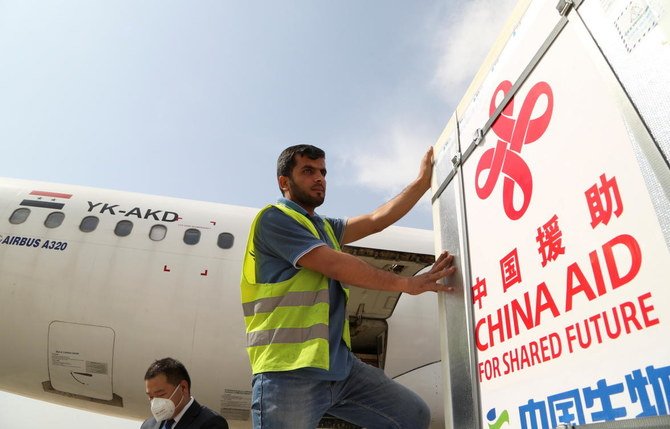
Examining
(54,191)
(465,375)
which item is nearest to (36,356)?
(54,191)

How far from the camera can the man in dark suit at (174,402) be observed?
3.64 m

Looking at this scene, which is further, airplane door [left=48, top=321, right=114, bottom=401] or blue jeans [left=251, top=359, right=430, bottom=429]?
airplane door [left=48, top=321, right=114, bottom=401]

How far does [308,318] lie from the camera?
2021 millimetres

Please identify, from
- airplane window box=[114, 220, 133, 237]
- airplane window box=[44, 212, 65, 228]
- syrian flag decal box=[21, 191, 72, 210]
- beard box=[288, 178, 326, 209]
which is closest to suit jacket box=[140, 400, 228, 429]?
beard box=[288, 178, 326, 209]

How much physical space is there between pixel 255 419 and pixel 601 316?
1.31m

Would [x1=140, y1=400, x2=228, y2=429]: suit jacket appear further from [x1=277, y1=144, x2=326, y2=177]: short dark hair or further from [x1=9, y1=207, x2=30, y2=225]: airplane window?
[x1=9, y1=207, x2=30, y2=225]: airplane window

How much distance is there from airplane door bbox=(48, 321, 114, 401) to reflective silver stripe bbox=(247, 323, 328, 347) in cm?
383

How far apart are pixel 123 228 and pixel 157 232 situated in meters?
0.39

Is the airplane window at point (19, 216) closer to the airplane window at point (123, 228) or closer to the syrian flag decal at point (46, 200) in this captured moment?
the syrian flag decal at point (46, 200)

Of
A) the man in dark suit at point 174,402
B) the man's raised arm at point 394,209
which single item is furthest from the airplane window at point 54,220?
the man's raised arm at point 394,209

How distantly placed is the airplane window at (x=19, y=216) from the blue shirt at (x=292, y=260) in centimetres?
481

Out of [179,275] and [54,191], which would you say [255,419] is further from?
[54,191]

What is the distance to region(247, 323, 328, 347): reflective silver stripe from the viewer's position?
1970mm

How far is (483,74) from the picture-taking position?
1744 millimetres
